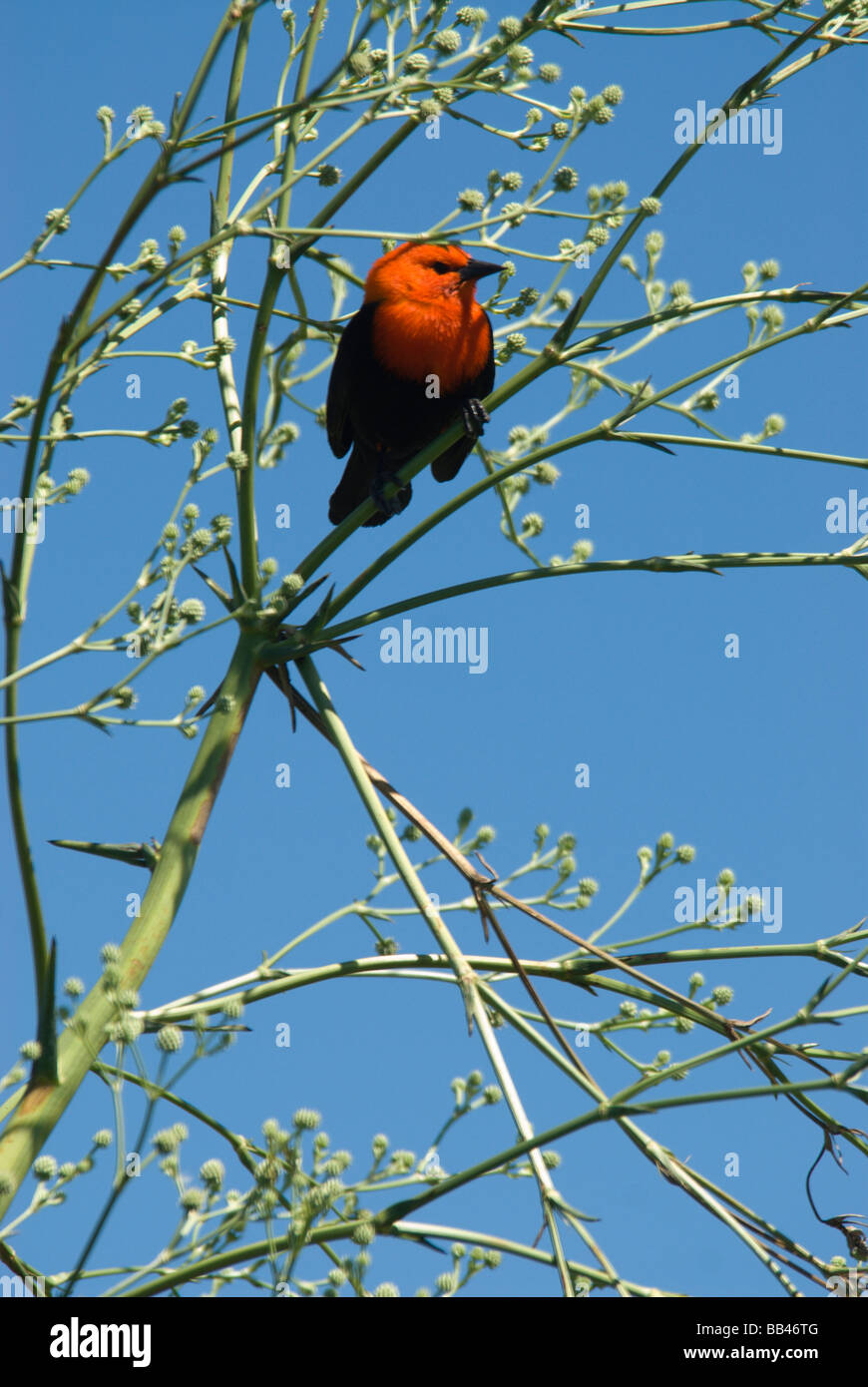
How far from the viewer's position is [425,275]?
4.75 meters

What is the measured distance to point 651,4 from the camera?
322 centimetres

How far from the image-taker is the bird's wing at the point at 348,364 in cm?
468

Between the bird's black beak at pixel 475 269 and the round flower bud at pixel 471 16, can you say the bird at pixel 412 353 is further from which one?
the round flower bud at pixel 471 16

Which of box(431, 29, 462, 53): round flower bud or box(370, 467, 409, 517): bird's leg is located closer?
box(431, 29, 462, 53): round flower bud

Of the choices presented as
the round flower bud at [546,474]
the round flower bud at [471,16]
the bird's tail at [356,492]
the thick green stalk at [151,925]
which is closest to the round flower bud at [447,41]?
the round flower bud at [471,16]

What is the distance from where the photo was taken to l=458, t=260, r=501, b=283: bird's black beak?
4.75m

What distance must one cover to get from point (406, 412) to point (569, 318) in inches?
74.0

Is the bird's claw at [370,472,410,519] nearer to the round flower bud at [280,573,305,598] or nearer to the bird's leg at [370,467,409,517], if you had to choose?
the bird's leg at [370,467,409,517]

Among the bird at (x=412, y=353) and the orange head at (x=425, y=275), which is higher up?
the orange head at (x=425, y=275)

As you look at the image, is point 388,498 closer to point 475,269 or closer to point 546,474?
point 475,269

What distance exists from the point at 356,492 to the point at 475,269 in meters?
1.06

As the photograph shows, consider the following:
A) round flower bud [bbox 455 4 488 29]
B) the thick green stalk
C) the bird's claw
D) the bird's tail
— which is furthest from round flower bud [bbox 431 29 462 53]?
the bird's tail
